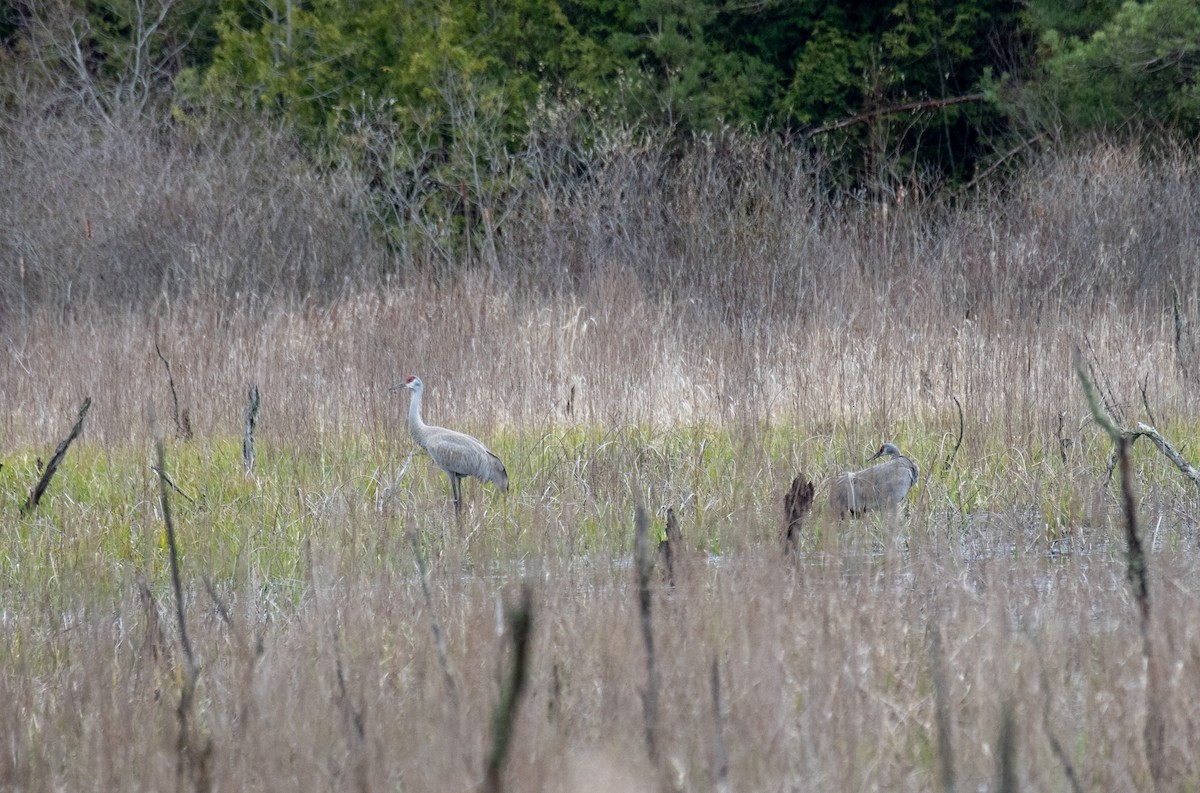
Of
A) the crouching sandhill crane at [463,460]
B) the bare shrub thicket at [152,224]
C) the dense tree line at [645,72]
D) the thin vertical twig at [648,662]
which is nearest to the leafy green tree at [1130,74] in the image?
the dense tree line at [645,72]

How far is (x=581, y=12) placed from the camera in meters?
→ 20.0

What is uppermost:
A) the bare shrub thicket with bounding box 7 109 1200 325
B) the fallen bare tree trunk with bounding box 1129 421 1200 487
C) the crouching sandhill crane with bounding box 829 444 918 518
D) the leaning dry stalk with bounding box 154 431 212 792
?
the bare shrub thicket with bounding box 7 109 1200 325

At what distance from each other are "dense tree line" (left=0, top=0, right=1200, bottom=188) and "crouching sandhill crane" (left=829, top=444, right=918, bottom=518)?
11.7m

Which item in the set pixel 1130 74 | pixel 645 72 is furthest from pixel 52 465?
pixel 645 72

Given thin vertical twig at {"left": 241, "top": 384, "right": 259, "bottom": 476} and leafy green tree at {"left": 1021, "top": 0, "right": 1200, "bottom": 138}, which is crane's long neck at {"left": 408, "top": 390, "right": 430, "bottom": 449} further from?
leafy green tree at {"left": 1021, "top": 0, "right": 1200, "bottom": 138}

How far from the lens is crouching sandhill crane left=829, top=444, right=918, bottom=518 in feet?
15.7

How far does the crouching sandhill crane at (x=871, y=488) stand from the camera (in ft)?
15.7

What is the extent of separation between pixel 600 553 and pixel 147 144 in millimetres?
11414

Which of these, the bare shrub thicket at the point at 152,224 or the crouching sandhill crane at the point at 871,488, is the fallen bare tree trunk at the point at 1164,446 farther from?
the bare shrub thicket at the point at 152,224

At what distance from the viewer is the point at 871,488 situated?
480cm

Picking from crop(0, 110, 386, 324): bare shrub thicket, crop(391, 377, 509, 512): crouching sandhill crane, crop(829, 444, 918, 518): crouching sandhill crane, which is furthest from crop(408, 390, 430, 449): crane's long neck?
crop(0, 110, 386, 324): bare shrub thicket

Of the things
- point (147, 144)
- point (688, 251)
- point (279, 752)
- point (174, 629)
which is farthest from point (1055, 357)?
point (147, 144)

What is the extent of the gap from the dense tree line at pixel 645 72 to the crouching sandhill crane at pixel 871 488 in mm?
11694

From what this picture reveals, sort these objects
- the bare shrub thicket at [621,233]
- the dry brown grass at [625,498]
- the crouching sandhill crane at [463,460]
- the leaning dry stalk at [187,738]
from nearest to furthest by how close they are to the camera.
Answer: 1. the leaning dry stalk at [187,738]
2. the dry brown grass at [625,498]
3. the crouching sandhill crane at [463,460]
4. the bare shrub thicket at [621,233]
